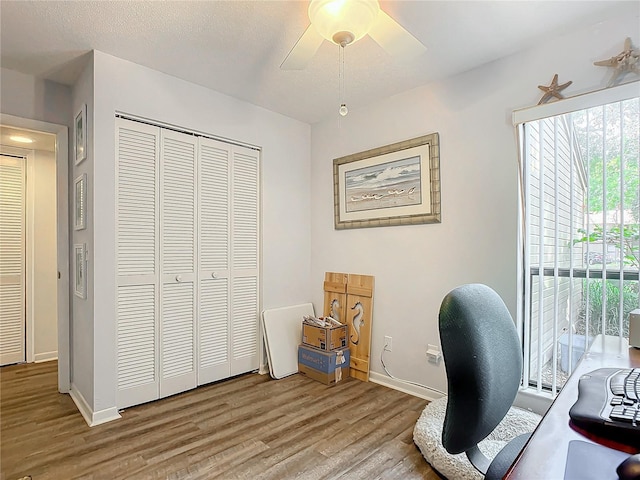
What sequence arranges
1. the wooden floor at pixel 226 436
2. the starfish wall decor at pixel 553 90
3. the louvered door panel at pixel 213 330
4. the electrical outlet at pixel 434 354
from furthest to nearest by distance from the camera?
the louvered door panel at pixel 213 330 < the electrical outlet at pixel 434 354 < the starfish wall decor at pixel 553 90 < the wooden floor at pixel 226 436

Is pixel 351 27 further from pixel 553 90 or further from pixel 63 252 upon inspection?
pixel 63 252

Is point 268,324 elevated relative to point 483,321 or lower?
lower

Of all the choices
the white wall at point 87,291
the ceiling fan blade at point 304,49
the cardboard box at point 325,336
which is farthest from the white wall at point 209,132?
the ceiling fan blade at point 304,49

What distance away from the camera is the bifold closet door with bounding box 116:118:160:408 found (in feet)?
8.20

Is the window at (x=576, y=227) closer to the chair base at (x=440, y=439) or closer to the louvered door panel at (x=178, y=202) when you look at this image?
the chair base at (x=440, y=439)

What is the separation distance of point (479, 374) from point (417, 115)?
239cm

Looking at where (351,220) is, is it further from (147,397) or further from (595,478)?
(595,478)

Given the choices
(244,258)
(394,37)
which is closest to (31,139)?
(244,258)

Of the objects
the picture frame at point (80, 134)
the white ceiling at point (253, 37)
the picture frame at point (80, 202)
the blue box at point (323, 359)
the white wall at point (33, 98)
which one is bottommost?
the blue box at point (323, 359)

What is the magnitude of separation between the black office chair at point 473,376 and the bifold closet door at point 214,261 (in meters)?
2.33

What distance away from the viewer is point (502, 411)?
113 centimetres

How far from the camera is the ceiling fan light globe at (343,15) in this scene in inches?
61.7

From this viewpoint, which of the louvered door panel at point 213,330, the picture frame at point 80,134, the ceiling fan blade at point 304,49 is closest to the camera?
the ceiling fan blade at point 304,49

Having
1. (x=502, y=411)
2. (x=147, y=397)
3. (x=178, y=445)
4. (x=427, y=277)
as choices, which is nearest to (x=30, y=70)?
(x=147, y=397)
